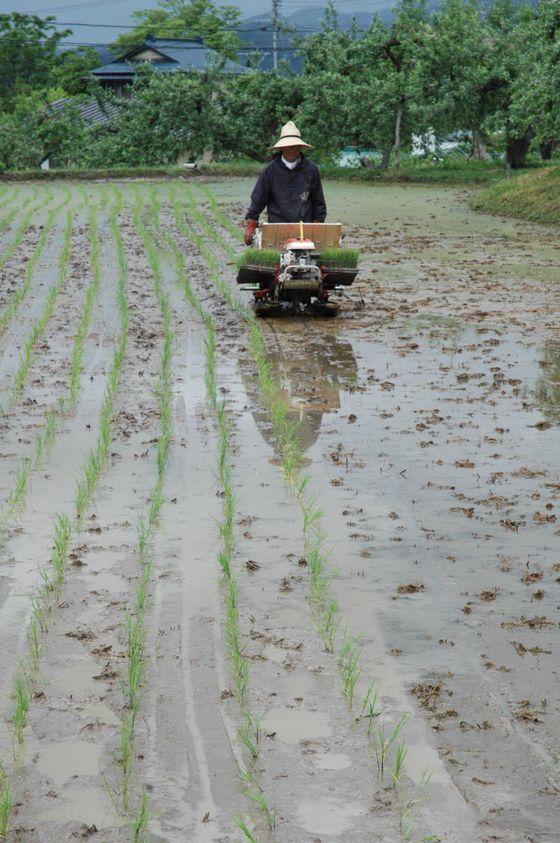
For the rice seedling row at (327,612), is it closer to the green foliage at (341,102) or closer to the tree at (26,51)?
the green foliage at (341,102)

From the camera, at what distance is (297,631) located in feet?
14.2

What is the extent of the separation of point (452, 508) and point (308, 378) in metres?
3.09

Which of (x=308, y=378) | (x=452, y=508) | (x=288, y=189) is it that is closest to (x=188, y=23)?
(x=288, y=189)

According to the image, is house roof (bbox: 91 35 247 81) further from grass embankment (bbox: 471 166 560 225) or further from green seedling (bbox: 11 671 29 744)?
green seedling (bbox: 11 671 29 744)

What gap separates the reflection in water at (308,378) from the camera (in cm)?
745

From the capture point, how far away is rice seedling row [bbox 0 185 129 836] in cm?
353

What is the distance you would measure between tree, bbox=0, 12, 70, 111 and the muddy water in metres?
50.5

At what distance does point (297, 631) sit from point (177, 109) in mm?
35499

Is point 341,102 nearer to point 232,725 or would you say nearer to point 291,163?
point 291,163

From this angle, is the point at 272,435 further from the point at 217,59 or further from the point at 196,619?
the point at 217,59

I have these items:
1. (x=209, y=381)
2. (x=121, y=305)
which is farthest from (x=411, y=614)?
(x=121, y=305)

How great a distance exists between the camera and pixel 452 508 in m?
5.68

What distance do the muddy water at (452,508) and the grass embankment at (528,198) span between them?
323 inches

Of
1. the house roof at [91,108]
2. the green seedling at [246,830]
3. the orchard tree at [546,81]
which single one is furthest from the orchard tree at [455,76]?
the green seedling at [246,830]
